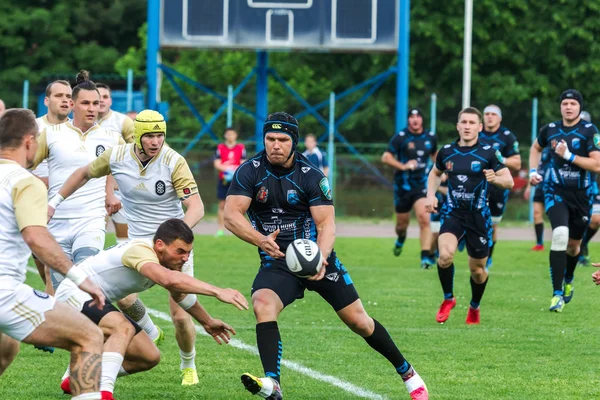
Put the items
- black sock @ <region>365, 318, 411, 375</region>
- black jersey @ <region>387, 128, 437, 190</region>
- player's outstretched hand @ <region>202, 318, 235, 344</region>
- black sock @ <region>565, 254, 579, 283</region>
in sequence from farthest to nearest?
1. black jersey @ <region>387, 128, 437, 190</region>
2. black sock @ <region>565, 254, 579, 283</region>
3. black sock @ <region>365, 318, 411, 375</region>
4. player's outstretched hand @ <region>202, 318, 235, 344</region>

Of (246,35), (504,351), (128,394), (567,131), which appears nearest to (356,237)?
(246,35)

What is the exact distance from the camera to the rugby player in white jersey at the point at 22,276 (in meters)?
6.04

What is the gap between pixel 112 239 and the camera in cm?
2111

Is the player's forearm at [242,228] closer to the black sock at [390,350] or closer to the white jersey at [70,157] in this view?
the black sock at [390,350]

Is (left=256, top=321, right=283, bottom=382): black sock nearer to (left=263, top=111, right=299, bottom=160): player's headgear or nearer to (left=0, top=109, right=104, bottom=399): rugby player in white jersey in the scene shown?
(left=263, top=111, right=299, bottom=160): player's headgear

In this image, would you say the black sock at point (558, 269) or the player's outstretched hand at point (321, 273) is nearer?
the player's outstretched hand at point (321, 273)

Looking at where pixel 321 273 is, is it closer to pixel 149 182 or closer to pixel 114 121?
pixel 149 182

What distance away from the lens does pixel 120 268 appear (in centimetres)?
710

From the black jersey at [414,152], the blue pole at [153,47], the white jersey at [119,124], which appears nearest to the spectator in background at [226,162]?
the blue pole at [153,47]

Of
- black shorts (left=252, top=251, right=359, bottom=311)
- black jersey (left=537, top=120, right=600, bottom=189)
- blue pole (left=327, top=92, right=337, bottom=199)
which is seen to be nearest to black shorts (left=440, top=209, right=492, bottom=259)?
black jersey (left=537, top=120, right=600, bottom=189)

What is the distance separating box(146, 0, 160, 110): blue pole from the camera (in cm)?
2584

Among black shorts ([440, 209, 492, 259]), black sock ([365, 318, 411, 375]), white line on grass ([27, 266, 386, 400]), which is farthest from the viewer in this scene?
black shorts ([440, 209, 492, 259])

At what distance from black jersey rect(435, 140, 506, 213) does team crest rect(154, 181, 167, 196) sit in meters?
4.00

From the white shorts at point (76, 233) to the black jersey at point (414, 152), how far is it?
27.8 feet
